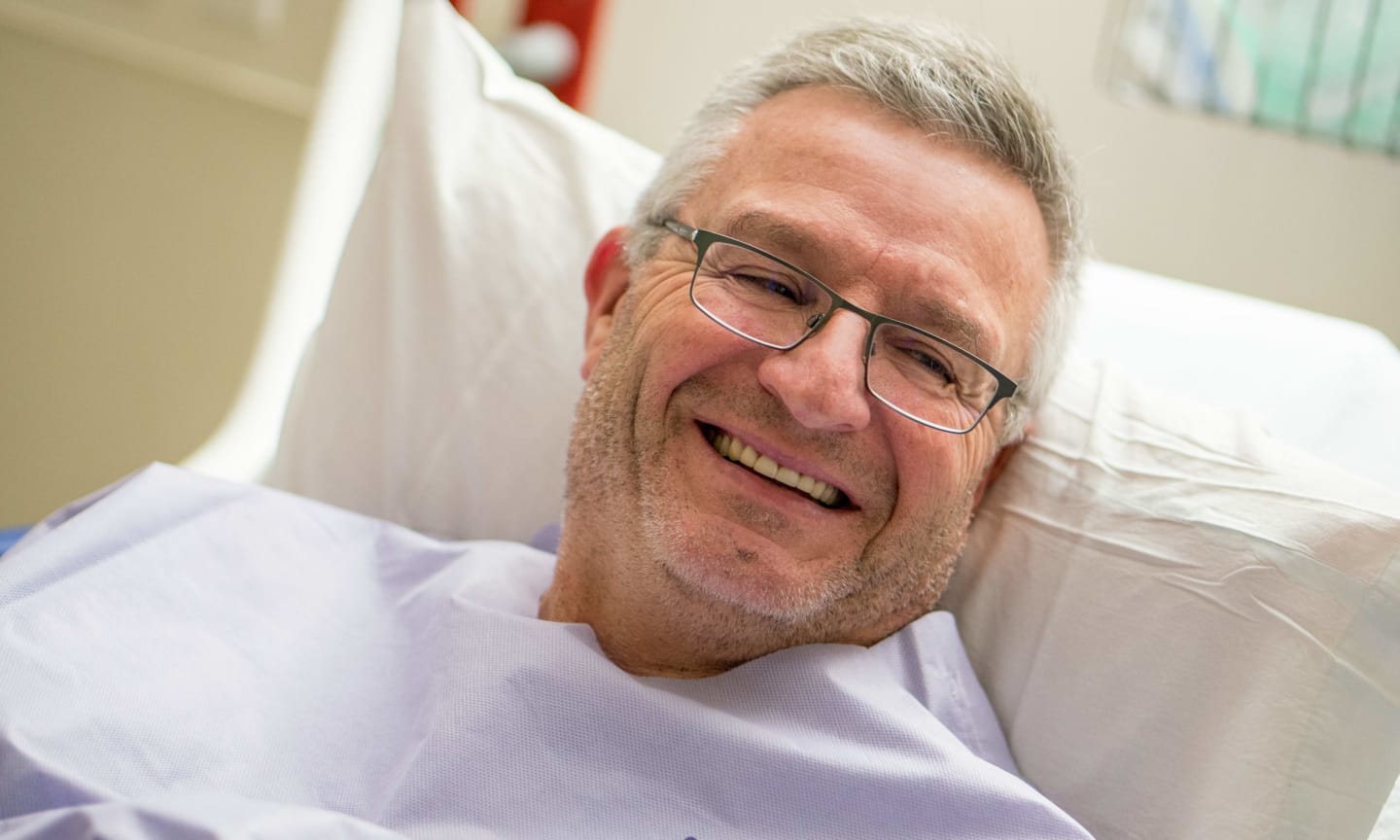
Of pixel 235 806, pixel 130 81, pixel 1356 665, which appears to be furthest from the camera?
pixel 130 81

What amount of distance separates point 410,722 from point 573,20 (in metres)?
1.28

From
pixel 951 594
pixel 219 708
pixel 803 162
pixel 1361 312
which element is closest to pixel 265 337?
pixel 219 708

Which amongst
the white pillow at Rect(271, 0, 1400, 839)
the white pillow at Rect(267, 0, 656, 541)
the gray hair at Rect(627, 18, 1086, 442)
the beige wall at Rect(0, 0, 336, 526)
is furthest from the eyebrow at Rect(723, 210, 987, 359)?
the beige wall at Rect(0, 0, 336, 526)

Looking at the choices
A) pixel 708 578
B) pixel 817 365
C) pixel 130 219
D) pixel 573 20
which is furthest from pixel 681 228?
pixel 130 219

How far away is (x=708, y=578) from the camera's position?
0.98 m

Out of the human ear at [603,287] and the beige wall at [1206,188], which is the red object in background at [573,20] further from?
the human ear at [603,287]

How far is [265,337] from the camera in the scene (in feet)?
4.81

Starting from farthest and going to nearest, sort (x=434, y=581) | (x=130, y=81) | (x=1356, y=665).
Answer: (x=130, y=81) < (x=434, y=581) < (x=1356, y=665)

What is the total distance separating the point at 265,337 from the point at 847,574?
83 cm

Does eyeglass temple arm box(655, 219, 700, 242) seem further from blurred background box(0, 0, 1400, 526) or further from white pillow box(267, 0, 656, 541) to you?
blurred background box(0, 0, 1400, 526)

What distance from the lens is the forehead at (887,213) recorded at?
102cm

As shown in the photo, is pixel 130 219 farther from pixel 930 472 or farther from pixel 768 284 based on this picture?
pixel 930 472

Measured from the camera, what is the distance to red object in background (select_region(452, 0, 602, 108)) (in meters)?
1.91

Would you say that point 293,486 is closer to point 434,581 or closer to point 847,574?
point 434,581
